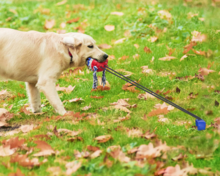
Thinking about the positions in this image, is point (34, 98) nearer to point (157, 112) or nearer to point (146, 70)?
point (157, 112)

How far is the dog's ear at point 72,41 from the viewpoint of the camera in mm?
3621

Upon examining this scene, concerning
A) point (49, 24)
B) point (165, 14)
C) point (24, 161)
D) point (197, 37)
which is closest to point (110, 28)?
point (165, 14)

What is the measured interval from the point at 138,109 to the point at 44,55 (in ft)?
4.34

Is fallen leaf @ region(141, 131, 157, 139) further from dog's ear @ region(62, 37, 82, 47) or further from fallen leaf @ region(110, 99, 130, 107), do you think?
dog's ear @ region(62, 37, 82, 47)

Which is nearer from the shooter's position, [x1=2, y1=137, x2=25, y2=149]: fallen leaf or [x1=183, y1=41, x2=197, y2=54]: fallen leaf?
[x1=2, y1=137, x2=25, y2=149]: fallen leaf

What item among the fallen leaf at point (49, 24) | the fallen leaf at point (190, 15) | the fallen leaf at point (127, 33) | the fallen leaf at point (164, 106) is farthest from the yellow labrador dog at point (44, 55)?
the fallen leaf at point (49, 24)

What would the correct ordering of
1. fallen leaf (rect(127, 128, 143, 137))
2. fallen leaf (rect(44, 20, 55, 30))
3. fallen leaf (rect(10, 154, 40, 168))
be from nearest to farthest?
fallen leaf (rect(10, 154, 40, 168)) < fallen leaf (rect(127, 128, 143, 137)) < fallen leaf (rect(44, 20, 55, 30))

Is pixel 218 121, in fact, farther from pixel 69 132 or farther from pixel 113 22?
pixel 113 22

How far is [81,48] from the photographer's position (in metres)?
3.70

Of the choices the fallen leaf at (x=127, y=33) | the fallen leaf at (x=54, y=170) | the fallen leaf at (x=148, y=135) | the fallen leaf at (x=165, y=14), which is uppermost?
the fallen leaf at (x=165, y=14)

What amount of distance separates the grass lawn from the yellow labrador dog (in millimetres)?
465

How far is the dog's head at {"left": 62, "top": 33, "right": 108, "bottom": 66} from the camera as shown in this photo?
3.65 m

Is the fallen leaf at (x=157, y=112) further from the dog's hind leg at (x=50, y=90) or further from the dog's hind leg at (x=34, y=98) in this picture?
the dog's hind leg at (x=34, y=98)

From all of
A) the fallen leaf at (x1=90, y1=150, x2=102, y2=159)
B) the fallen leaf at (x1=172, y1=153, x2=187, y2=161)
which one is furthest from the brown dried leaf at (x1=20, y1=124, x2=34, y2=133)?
the fallen leaf at (x1=172, y1=153, x2=187, y2=161)
